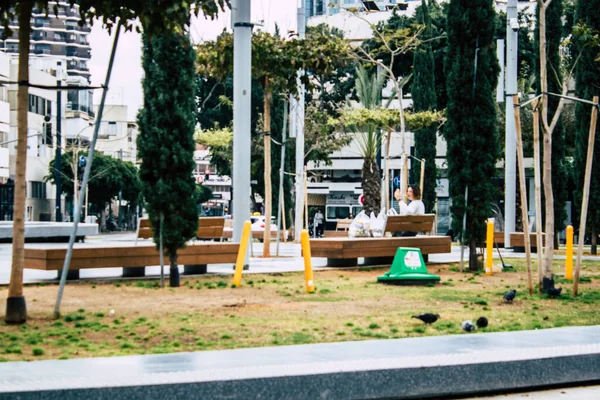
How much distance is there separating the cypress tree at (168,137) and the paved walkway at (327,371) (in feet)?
18.1

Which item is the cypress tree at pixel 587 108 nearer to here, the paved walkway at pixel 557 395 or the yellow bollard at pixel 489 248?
the yellow bollard at pixel 489 248

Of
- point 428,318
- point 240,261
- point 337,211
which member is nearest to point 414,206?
point 240,261

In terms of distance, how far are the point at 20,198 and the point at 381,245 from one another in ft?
28.9

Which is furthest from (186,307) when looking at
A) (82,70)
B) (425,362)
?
(82,70)

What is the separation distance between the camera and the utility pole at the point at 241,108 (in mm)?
16516

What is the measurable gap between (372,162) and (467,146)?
84.8ft

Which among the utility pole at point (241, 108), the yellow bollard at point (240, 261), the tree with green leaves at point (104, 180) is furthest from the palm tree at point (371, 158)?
the tree with green leaves at point (104, 180)

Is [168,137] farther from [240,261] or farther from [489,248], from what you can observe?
[489,248]

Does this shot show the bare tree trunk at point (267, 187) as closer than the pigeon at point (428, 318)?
No

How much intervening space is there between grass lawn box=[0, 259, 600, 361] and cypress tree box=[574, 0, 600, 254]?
12.5m

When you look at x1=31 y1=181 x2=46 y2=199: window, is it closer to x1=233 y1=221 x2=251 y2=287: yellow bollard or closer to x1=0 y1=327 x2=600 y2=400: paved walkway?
x1=233 y1=221 x2=251 y2=287: yellow bollard

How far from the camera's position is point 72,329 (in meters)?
9.25

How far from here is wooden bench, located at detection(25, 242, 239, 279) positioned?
1302 centimetres

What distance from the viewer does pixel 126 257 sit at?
14.0 meters
